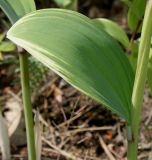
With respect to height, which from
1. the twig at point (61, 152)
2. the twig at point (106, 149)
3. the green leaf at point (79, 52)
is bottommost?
the twig at point (106, 149)

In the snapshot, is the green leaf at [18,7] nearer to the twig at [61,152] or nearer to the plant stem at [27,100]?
the plant stem at [27,100]

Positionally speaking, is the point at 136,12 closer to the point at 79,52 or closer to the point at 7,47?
the point at 79,52

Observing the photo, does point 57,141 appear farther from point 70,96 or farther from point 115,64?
point 115,64

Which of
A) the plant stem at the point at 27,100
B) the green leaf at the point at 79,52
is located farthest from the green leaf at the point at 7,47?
the green leaf at the point at 79,52

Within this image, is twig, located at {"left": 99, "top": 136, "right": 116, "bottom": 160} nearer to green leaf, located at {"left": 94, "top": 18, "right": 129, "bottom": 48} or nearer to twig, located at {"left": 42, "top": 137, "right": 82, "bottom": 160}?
twig, located at {"left": 42, "top": 137, "right": 82, "bottom": 160}

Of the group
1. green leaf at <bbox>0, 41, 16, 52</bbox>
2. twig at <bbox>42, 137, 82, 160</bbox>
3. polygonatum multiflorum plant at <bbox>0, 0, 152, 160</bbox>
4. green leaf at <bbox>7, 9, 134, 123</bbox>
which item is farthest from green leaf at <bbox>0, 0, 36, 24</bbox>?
twig at <bbox>42, 137, 82, 160</bbox>

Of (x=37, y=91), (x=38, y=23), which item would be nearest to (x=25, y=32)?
(x=38, y=23)

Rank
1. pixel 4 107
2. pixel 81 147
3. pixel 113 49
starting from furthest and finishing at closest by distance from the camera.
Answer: pixel 4 107, pixel 81 147, pixel 113 49

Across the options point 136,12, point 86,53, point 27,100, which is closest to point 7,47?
point 27,100
